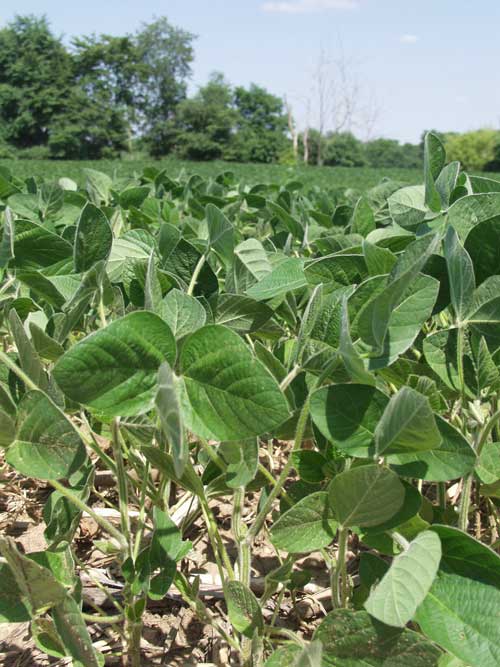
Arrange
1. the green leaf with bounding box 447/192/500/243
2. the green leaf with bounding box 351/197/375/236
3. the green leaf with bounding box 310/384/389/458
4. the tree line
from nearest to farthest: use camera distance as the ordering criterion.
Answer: the green leaf with bounding box 310/384/389/458 < the green leaf with bounding box 447/192/500/243 < the green leaf with bounding box 351/197/375/236 < the tree line

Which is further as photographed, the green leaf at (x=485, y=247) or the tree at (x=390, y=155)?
the tree at (x=390, y=155)

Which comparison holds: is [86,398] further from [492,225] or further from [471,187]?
[471,187]

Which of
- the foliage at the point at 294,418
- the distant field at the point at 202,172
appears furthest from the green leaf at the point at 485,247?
the distant field at the point at 202,172

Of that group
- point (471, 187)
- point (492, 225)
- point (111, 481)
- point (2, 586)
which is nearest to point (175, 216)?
point (111, 481)

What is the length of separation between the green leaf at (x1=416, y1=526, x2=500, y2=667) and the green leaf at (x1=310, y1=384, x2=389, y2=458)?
0.31ft

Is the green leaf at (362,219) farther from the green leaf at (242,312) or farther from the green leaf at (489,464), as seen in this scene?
the green leaf at (489,464)

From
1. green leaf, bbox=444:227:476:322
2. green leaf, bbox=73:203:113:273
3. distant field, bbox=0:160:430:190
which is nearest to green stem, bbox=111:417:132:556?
green leaf, bbox=73:203:113:273

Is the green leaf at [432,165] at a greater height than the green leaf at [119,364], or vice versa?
the green leaf at [432,165]

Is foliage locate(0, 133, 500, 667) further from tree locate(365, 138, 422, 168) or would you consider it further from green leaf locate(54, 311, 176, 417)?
tree locate(365, 138, 422, 168)

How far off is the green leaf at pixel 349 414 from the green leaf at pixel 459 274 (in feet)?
0.52

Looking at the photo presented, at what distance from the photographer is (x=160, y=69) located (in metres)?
52.6

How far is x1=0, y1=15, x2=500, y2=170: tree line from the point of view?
43781 mm

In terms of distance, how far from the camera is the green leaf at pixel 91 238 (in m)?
0.68

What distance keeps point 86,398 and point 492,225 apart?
437 millimetres
